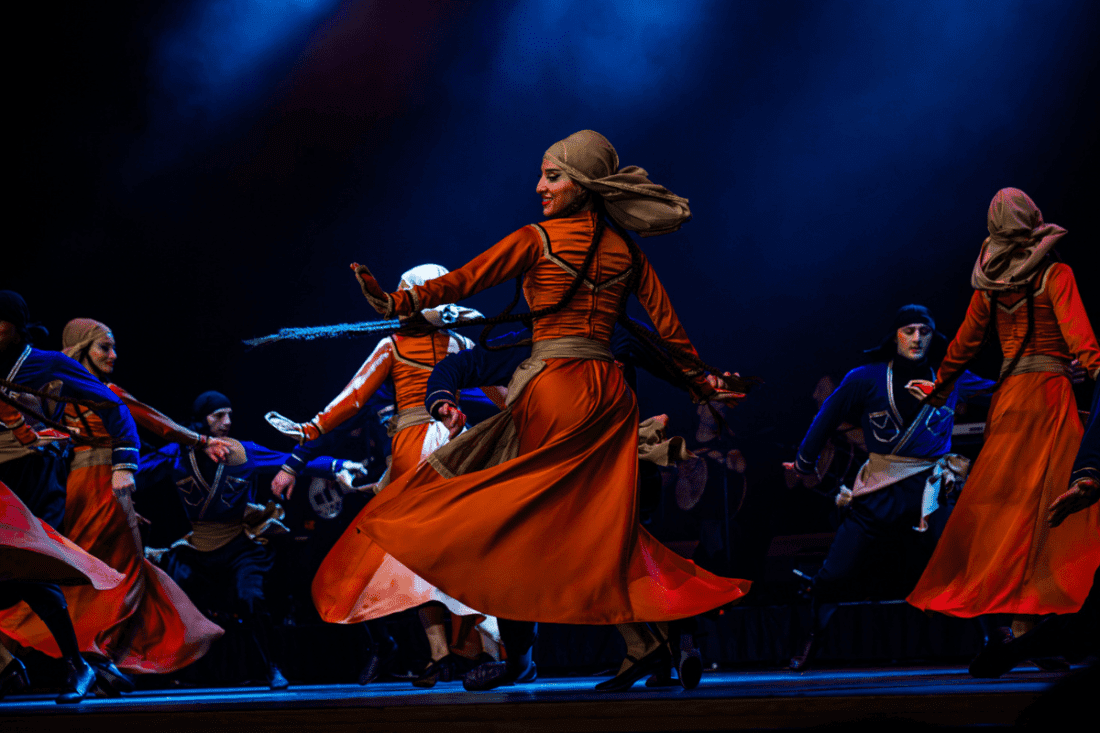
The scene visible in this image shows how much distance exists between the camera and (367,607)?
4.01 metres

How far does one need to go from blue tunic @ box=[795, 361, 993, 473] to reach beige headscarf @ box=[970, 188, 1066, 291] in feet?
2.63

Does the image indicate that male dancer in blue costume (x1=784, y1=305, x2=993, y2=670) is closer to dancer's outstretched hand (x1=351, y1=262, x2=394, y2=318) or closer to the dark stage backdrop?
the dark stage backdrop

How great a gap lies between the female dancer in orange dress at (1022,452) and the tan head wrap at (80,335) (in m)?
4.36

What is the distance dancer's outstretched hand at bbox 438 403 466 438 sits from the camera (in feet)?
12.4

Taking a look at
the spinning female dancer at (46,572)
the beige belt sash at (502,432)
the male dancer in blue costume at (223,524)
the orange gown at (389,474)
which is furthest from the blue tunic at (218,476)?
the beige belt sash at (502,432)

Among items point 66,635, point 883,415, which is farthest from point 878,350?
point 66,635

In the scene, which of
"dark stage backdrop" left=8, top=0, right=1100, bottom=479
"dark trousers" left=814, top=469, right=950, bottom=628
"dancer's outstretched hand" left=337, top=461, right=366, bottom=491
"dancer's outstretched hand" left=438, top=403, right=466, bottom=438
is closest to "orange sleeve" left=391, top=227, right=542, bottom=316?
"dancer's outstretched hand" left=438, top=403, right=466, bottom=438

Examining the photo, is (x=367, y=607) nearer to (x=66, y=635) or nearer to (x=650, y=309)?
(x=66, y=635)

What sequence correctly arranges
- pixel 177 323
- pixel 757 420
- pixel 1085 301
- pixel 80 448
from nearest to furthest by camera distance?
pixel 80 448, pixel 1085 301, pixel 757 420, pixel 177 323

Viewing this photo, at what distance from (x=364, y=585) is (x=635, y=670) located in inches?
59.9

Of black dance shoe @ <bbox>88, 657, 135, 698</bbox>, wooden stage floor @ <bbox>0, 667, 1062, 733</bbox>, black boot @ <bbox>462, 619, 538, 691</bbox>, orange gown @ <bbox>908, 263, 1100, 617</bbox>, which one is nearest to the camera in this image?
wooden stage floor @ <bbox>0, 667, 1062, 733</bbox>

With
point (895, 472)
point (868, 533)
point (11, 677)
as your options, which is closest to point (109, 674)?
point (11, 677)

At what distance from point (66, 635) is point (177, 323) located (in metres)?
3.64

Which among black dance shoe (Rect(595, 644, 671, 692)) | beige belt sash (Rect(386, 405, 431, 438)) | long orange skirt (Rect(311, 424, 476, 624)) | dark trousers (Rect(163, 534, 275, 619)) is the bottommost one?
dark trousers (Rect(163, 534, 275, 619))
